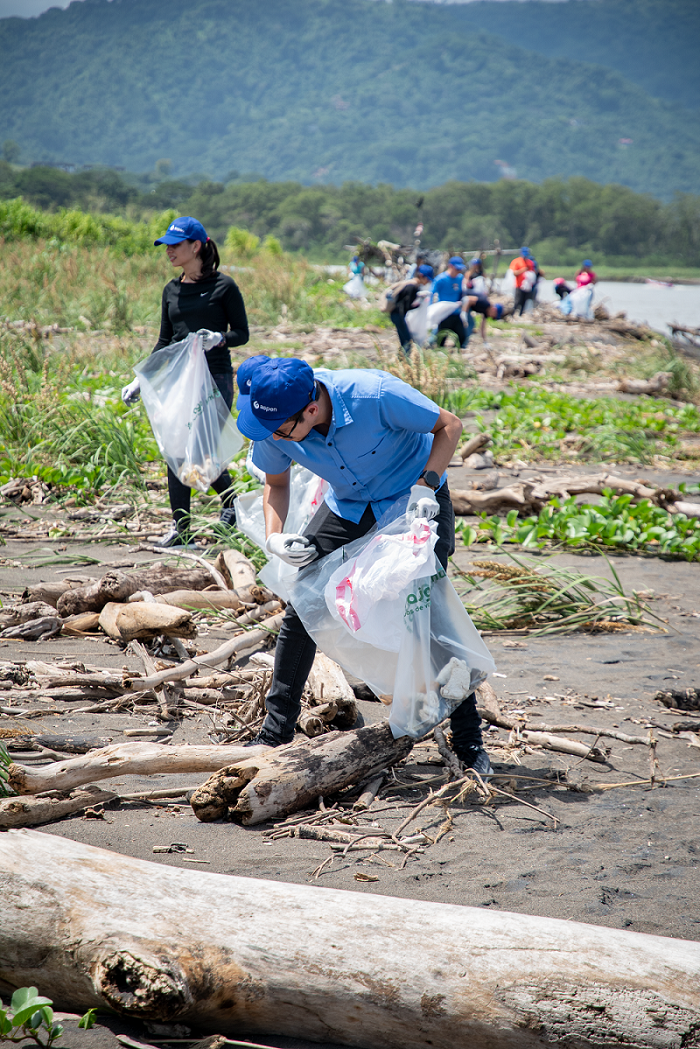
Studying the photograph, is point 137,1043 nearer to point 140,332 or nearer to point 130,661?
point 130,661

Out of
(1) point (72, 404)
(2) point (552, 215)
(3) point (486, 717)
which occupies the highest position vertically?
(2) point (552, 215)

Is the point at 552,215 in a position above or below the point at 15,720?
above

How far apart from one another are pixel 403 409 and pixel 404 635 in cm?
67

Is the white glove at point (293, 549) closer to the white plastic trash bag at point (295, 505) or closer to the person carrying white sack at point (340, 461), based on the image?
the person carrying white sack at point (340, 461)

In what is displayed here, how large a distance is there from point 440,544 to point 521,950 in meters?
1.29

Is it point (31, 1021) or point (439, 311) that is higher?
point (439, 311)

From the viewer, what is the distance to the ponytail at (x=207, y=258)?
440 centimetres

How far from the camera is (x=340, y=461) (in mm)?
2402

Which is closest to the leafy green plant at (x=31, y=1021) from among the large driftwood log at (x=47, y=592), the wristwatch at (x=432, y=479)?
the wristwatch at (x=432, y=479)

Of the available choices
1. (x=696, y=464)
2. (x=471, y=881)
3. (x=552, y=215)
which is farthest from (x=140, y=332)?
(x=552, y=215)

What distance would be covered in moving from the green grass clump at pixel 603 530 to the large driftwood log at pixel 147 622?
2429 mm

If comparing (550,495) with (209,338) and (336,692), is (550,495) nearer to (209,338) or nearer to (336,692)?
(209,338)

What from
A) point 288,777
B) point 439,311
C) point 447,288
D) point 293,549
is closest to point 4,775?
point 288,777

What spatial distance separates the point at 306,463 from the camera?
8.05 ft
